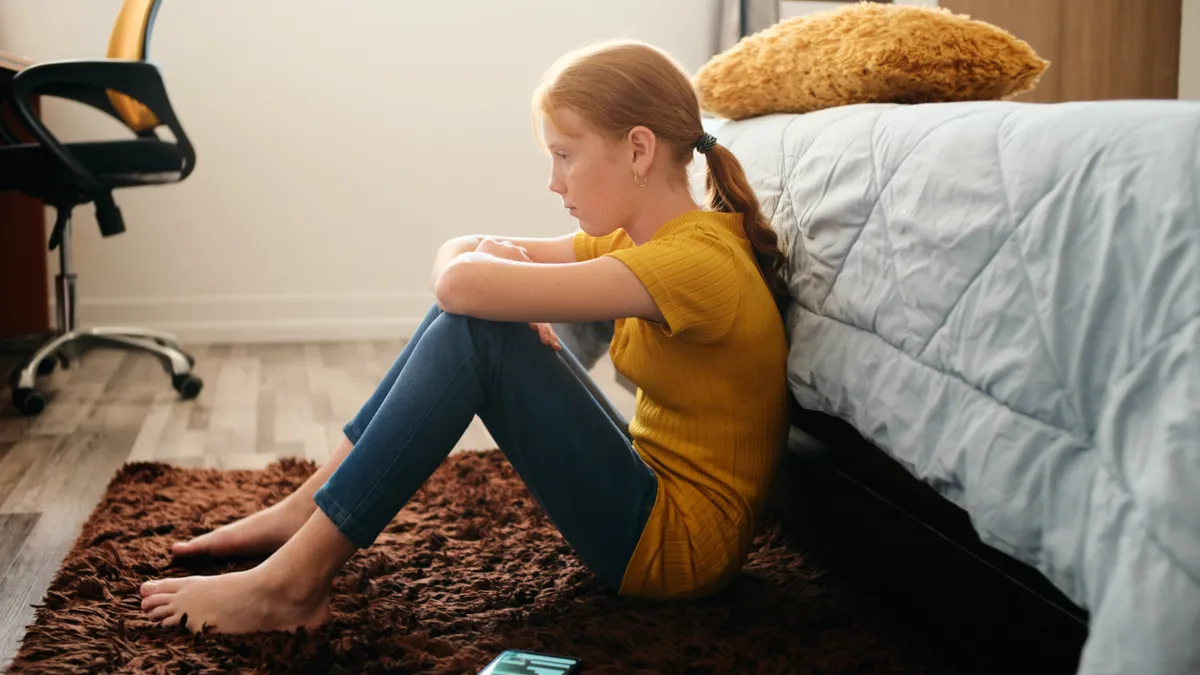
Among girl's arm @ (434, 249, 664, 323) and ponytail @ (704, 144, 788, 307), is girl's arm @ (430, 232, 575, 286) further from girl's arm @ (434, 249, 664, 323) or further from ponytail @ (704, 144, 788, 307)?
girl's arm @ (434, 249, 664, 323)

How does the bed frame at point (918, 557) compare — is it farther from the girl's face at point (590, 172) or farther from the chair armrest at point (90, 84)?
the chair armrest at point (90, 84)

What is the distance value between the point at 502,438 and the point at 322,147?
8.04ft

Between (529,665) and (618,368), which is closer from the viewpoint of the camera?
(529,665)

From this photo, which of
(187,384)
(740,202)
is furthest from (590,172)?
(187,384)

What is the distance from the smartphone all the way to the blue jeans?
0.14 meters

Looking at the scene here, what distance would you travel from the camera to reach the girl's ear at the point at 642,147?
1.22 meters

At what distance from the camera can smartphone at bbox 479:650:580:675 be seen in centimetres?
108

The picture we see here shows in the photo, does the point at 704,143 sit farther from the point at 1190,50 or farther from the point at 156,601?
the point at 1190,50

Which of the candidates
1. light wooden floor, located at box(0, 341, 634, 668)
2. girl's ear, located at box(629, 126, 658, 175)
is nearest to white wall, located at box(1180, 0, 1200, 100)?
light wooden floor, located at box(0, 341, 634, 668)

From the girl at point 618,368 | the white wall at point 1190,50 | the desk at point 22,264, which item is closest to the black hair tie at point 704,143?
the girl at point 618,368

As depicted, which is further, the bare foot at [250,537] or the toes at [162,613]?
the bare foot at [250,537]

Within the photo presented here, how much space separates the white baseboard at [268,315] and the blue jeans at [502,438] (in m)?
2.36

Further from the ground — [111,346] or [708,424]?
[708,424]

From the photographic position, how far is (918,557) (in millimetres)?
1195
